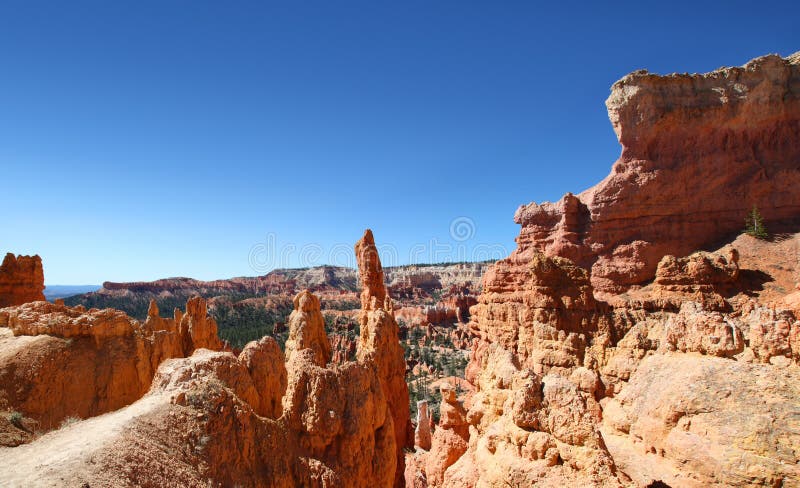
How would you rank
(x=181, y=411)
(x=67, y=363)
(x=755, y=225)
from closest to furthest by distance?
(x=181, y=411)
(x=67, y=363)
(x=755, y=225)

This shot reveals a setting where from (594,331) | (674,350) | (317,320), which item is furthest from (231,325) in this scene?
(674,350)

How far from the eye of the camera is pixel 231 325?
8200 centimetres

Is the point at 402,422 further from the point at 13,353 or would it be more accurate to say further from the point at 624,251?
the point at 624,251

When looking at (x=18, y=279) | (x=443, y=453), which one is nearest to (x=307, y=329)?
(x=443, y=453)

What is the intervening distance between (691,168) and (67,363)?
36.0 metres

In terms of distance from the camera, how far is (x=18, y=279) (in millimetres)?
20344

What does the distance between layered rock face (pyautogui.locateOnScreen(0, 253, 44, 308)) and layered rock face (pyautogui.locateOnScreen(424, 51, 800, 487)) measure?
20.7 metres

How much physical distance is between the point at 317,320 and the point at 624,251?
872 inches

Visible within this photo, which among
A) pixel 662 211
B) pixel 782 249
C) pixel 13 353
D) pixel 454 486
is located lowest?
pixel 454 486

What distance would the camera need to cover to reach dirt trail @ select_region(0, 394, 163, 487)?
4.27 meters

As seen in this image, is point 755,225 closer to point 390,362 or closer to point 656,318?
point 656,318

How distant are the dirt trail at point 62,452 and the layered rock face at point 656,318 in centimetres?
556

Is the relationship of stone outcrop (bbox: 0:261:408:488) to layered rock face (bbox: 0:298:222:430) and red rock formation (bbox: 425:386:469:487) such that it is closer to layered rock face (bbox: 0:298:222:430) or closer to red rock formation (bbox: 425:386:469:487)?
red rock formation (bbox: 425:386:469:487)

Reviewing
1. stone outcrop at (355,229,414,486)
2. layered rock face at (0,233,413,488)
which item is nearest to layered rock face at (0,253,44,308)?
layered rock face at (0,233,413,488)
